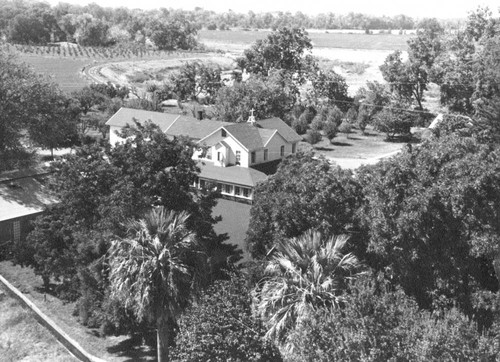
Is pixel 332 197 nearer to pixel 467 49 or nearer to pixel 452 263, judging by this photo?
pixel 452 263

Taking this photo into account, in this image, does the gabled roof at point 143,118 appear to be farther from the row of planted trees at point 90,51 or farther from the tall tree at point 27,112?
the row of planted trees at point 90,51

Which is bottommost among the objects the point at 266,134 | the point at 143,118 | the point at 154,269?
the point at 143,118


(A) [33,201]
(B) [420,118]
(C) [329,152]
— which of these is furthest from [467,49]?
(A) [33,201]

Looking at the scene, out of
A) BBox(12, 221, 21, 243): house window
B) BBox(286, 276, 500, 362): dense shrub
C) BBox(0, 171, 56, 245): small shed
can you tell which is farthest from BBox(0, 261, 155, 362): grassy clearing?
BBox(286, 276, 500, 362): dense shrub

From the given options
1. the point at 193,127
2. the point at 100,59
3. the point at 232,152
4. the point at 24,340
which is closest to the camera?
the point at 24,340

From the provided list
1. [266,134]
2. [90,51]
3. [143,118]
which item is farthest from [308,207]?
[90,51]

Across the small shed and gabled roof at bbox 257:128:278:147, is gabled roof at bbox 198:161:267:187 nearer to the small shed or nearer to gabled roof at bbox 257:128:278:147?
gabled roof at bbox 257:128:278:147

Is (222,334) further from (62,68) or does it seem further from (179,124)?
(62,68)

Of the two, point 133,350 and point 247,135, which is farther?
point 247,135

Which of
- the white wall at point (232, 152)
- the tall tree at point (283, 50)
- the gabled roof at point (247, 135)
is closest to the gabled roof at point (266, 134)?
the gabled roof at point (247, 135)
